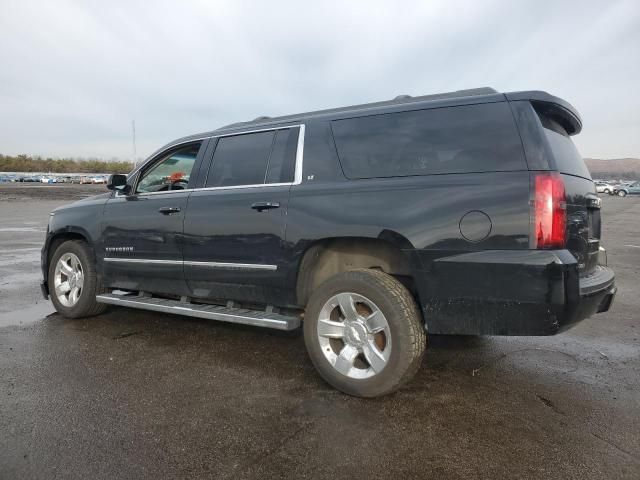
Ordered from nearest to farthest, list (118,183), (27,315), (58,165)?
1. (118,183)
2. (27,315)
3. (58,165)

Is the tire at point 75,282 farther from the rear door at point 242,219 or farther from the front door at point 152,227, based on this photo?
the rear door at point 242,219

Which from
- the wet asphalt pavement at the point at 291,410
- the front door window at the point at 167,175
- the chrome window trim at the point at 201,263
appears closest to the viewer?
the wet asphalt pavement at the point at 291,410

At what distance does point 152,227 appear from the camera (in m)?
4.49

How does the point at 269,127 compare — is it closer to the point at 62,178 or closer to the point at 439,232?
the point at 439,232

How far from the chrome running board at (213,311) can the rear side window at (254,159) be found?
106 centimetres

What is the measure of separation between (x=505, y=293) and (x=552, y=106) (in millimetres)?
1257

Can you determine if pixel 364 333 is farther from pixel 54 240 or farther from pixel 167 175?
pixel 54 240

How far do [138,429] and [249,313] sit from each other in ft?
4.14

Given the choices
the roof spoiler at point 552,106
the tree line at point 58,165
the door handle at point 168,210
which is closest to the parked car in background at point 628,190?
the roof spoiler at point 552,106

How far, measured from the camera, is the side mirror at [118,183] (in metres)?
4.88

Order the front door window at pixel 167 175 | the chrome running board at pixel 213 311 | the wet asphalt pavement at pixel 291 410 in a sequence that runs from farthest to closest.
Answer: the front door window at pixel 167 175 → the chrome running board at pixel 213 311 → the wet asphalt pavement at pixel 291 410

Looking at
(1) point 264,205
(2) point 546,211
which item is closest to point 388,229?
(2) point 546,211

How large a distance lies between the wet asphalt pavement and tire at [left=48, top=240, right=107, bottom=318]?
340mm

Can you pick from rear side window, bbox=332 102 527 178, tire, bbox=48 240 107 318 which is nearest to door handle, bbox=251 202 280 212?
rear side window, bbox=332 102 527 178
